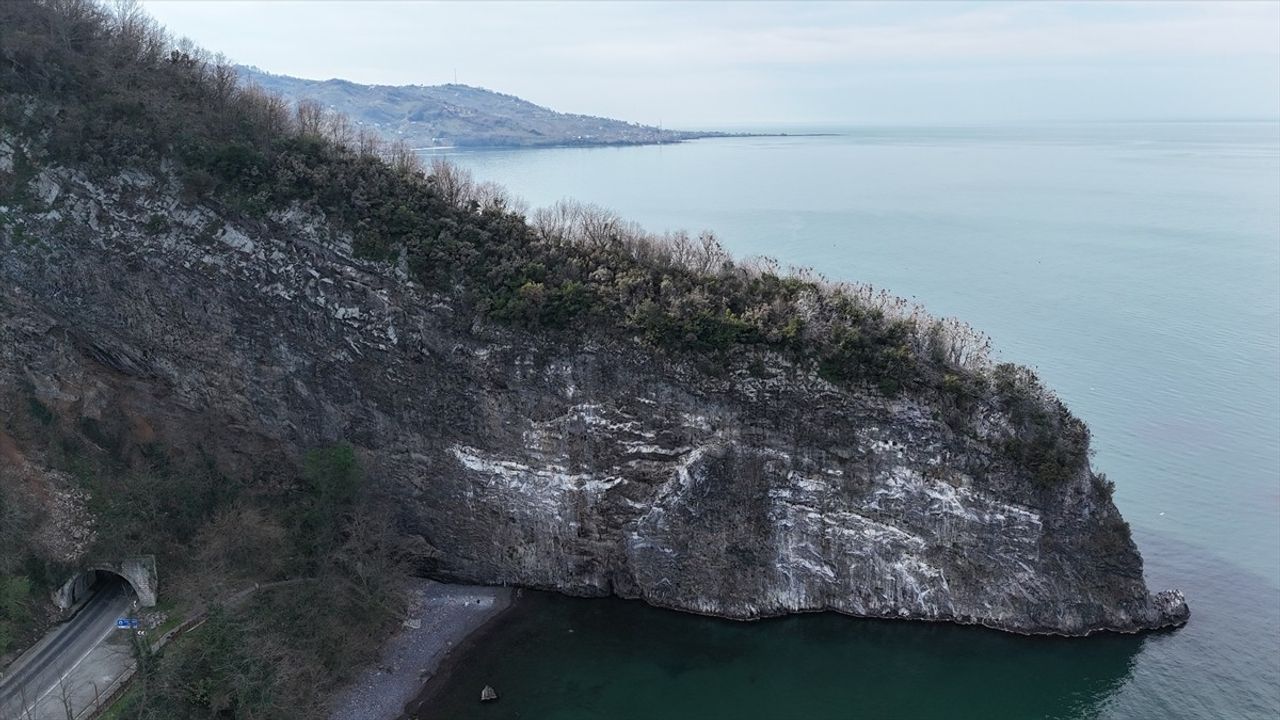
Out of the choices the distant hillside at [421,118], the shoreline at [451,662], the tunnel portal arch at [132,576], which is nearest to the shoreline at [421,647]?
the shoreline at [451,662]

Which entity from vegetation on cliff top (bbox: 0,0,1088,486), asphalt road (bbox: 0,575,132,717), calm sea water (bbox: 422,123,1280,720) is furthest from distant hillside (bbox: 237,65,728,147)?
asphalt road (bbox: 0,575,132,717)

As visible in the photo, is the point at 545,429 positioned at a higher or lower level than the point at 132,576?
higher

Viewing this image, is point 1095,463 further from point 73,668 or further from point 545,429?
point 73,668

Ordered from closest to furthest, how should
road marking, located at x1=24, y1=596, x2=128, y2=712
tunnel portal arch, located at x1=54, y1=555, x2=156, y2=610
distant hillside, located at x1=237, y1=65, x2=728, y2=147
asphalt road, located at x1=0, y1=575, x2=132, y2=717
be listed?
road marking, located at x1=24, y1=596, x2=128, y2=712
asphalt road, located at x1=0, y1=575, x2=132, y2=717
tunnel portal arch, located at x1=54, y1=555, x2=156, y2=610
distant hillside, located at x1=237, y1=65, x2=728, y2=147

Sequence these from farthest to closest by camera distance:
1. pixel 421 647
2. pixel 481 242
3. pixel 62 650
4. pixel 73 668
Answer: pixel 481 242 → pixel 421 647 → pixel 62 650 → pixel 73 668

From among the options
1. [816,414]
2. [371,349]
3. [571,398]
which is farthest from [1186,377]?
[371,349]

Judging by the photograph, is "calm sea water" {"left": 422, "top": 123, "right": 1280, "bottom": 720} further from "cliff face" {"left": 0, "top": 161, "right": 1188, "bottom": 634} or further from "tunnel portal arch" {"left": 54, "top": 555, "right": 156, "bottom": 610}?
"tunnel portal arch" {"left": 54, "top": 555, "right": 156, "bottom": 610}

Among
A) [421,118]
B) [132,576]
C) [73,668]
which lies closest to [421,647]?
[132,576]
